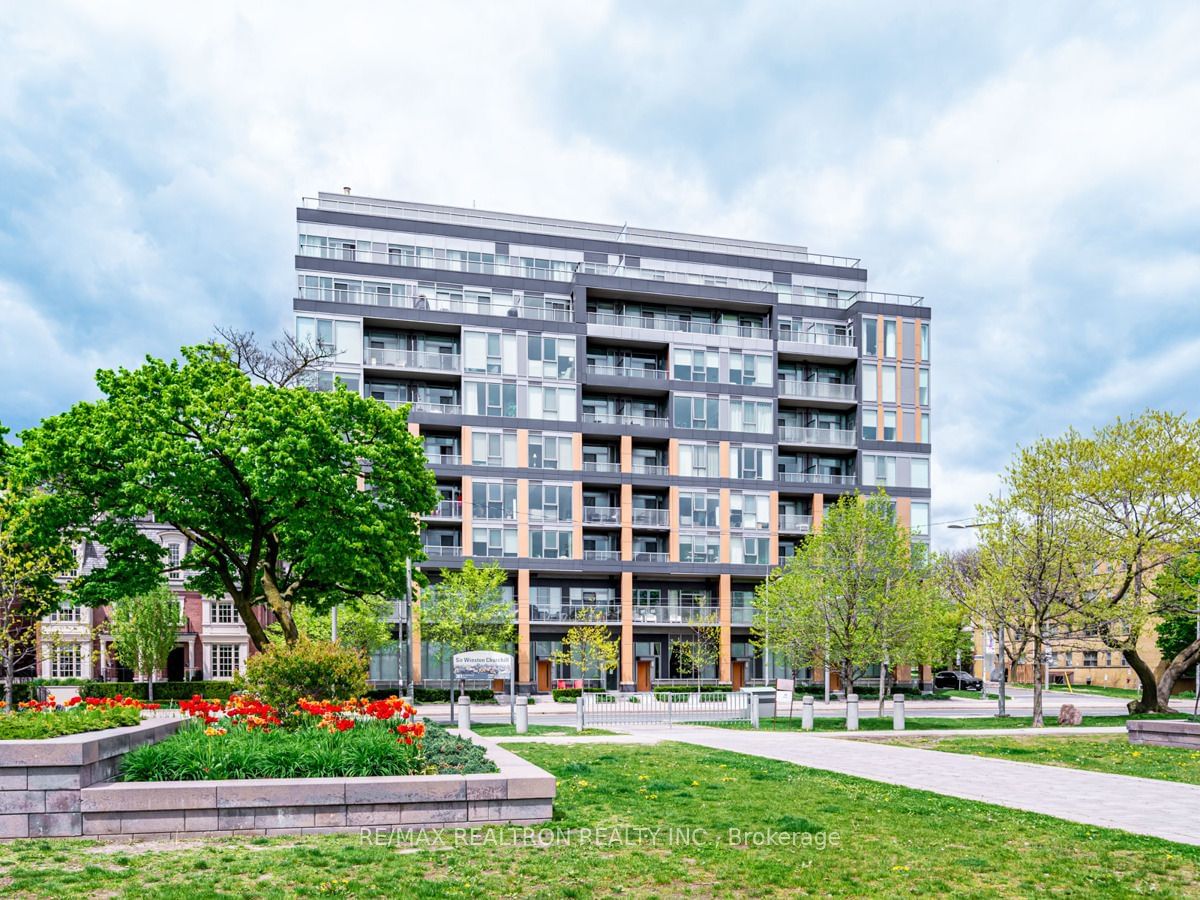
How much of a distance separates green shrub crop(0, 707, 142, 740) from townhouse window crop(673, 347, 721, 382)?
50.8m

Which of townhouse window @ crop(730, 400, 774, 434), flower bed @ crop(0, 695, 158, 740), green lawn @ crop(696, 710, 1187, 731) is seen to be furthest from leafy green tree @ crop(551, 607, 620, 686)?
flower bed @ crop(0, 695, 158, 740)

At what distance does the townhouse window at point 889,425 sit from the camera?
2611 inches

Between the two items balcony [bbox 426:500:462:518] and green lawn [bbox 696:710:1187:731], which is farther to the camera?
balcony [bbox 426:500:462:518]

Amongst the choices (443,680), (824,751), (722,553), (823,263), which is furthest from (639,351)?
(824,751)

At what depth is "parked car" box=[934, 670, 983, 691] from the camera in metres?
70.4

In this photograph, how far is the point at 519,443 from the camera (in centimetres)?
5994

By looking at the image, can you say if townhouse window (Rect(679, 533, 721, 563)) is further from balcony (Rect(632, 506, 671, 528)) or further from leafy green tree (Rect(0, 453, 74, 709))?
leafy green tree (Rect(0, 453, 74, 709))

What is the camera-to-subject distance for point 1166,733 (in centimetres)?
2353

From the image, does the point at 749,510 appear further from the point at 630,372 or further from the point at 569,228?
the point at 569,228

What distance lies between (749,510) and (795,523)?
3543 mm

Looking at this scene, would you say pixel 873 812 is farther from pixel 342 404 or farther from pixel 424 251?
pixel 424 251

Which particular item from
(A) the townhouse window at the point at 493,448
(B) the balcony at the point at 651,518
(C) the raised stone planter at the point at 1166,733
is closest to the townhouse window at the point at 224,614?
(A) the townhouse window at the point at 493,448

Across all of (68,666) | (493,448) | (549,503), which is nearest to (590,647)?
(549,503)

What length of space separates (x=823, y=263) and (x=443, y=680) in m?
42.1
